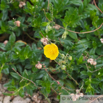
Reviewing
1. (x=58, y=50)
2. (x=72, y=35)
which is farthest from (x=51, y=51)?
(x=72, y=35)

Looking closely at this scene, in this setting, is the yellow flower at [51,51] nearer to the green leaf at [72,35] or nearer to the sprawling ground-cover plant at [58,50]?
the sprawling ground-cover plant at [58,50]

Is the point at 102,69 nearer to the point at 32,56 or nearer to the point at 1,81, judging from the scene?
the point at 32,56

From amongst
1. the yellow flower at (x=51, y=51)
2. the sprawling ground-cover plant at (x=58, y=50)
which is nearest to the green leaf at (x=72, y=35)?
the sprawling ground-cover plant at (x=58, y=50)

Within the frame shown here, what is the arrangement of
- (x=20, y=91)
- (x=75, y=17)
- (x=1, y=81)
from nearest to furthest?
(x=20, y=91) → (x=75, y=17) → (x=1, y=81)

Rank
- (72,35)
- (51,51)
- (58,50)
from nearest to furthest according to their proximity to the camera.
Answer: (51,51), (58,50), (72,35)

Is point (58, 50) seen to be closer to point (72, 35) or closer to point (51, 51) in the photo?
point (51, 51)

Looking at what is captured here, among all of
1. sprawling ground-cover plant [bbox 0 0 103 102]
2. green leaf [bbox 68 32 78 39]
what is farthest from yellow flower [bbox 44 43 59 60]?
green leaf [bbox 68 32 78 39]

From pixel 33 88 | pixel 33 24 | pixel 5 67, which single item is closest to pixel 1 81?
pixel 5 67

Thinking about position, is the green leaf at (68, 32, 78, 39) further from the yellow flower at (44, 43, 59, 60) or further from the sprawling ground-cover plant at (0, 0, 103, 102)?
the yellow flower at (44, 43, 59, 60)
